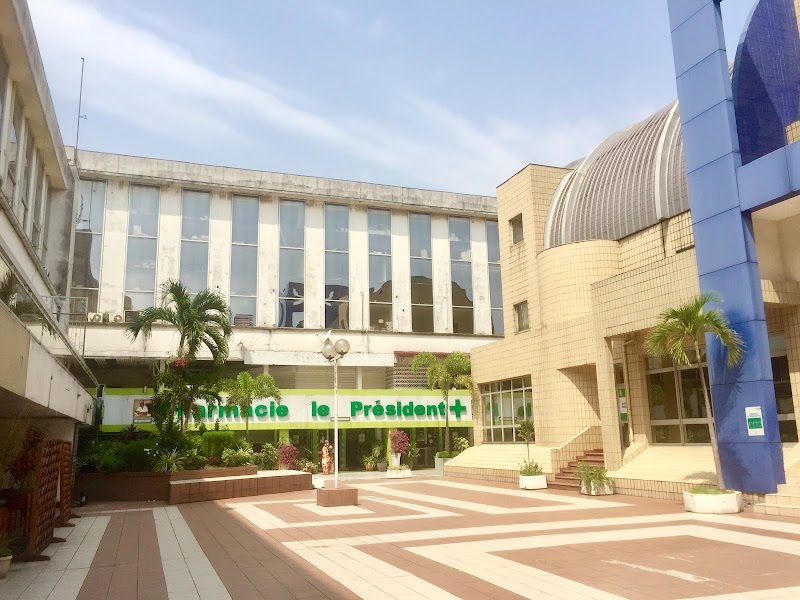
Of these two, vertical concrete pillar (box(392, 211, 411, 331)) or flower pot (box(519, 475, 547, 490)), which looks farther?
vertical concrete pillar (box(392, 211, 411, 331))

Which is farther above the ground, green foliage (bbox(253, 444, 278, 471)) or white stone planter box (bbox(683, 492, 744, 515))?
green foliage (bbox(253, 444, 278, 471))

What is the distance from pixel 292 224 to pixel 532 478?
2475cm

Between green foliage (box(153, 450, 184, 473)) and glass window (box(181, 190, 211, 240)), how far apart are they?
19684 millimetres

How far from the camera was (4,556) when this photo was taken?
966 cm

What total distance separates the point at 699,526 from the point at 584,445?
11.3 metres

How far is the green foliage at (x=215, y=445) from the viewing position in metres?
24.4

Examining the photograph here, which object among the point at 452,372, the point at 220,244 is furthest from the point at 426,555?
the point at 220,244

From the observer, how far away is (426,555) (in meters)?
10.4

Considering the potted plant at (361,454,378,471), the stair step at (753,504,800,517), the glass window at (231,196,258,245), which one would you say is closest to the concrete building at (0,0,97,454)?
the glass window at (231,196,258,245)

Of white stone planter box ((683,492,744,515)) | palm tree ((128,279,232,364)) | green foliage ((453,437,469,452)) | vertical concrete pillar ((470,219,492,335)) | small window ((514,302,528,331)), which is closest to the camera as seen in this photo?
white stone planter box ((683,492,744,515))

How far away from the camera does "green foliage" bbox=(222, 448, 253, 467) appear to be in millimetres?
24250

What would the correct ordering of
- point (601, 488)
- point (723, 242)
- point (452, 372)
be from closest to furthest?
point (723, 242) < point (601, 488) < point (452, 372)

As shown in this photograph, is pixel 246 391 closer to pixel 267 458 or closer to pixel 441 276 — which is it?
pixel 267 458

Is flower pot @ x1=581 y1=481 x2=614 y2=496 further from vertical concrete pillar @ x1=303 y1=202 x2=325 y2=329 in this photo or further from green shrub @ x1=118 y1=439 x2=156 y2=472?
vertical concrete pillar @ x1=303 y1=202 x2=325 y2=329
